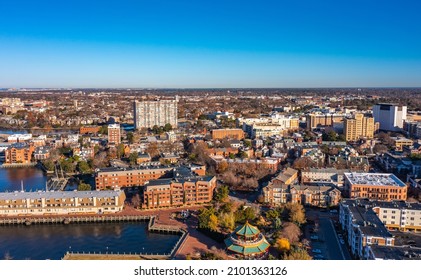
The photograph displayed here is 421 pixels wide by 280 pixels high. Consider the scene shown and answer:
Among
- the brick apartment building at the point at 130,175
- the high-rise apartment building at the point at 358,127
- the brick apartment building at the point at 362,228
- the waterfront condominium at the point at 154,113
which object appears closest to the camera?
the brick apartment building at the point at 362,228

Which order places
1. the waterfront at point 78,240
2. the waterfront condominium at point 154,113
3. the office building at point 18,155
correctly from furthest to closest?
the waterfront condominium at point 154,113
the office building at point 18,155
the waterfront at point 78,240

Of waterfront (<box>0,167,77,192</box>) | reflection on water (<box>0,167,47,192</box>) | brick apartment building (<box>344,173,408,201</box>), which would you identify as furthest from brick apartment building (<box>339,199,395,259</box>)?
reflection on water (<box>0,167,47,192</box>)

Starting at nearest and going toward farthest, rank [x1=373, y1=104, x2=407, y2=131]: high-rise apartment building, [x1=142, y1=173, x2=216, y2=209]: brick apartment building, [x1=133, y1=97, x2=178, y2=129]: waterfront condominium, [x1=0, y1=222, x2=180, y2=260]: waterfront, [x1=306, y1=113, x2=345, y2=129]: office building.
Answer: [x1=0, y1=222, x2=180, y2=260]: waterfront < [x1=142, y1=173, x2=216, y2=209]: brick apartment building < [x1=373, y1=104, x2=407, y2=131]: high-rise apartment building < [x1=306, y1=113, x2=345, y2=129]: office building < [x1=133, y1=97, x2=178, y2=129]: waterfront condominium

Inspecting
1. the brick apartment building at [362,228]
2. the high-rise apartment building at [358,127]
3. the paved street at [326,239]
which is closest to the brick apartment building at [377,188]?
the paved street at [326,239]

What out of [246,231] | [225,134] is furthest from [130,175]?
[225,134]

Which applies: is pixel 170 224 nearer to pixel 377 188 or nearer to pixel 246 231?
pixel 246 231

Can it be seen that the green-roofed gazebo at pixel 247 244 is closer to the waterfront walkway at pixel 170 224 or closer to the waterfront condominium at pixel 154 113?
the waterfront walkway at pixel 170 224

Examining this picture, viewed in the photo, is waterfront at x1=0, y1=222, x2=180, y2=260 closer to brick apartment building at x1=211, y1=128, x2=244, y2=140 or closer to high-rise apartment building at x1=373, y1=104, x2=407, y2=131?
brick apartment building at x1=211, y1=128, x2=244, y2=140
